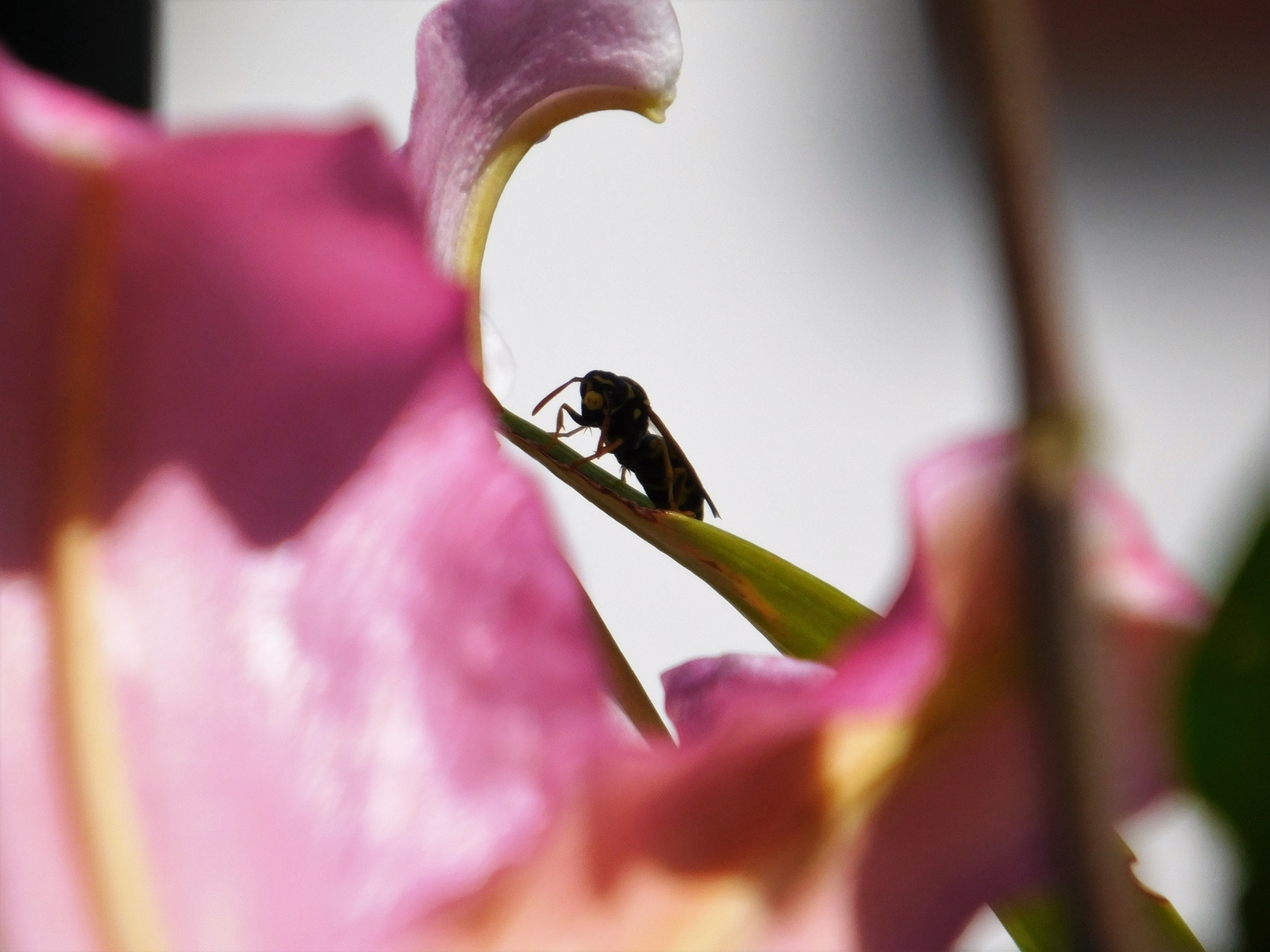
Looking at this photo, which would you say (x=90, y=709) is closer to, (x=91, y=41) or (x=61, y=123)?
(x=61, y=123)

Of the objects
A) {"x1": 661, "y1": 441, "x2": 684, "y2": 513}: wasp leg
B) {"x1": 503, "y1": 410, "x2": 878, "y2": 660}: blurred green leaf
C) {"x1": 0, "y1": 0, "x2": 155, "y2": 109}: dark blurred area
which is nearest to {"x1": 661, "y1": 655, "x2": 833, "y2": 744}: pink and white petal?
{"x1": 503, "y1": 410, "x2": 878, "y2": 660}: blurred green leaf

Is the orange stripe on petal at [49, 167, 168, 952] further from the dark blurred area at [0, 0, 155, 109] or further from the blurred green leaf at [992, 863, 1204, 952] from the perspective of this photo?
the dark blurred area at [0, 0, 155, 109]

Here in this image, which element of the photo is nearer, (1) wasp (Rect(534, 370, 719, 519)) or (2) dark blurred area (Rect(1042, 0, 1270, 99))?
(1) wasp (Rect(534, 370, 719, 519))

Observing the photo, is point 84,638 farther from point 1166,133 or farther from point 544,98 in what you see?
point 1166,133

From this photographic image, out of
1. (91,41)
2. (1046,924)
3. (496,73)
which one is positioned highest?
(91,41)

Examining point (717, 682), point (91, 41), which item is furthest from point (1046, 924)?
point (91, 41)

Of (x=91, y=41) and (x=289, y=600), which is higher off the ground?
(x=91, y=41)

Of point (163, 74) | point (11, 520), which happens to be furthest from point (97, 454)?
point (163, 74)

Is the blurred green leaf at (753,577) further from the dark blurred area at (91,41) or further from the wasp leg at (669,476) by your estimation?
the dark blurred area at (91,41)
